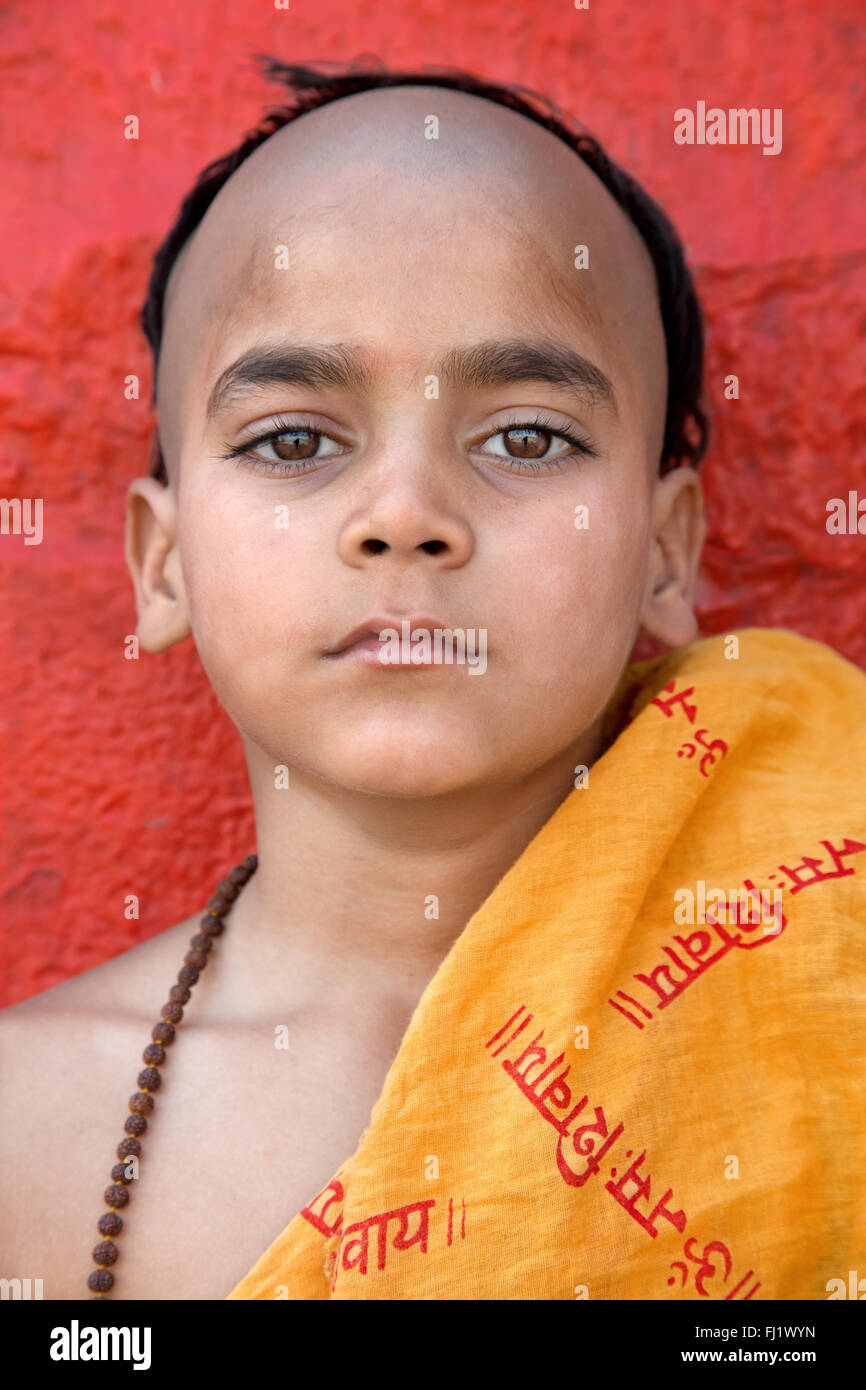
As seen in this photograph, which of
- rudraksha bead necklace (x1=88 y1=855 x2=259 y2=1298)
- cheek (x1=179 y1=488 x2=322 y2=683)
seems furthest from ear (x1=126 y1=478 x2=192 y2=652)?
rudraksha bead necklace (x1=88 y1=855 x2=259 y2=1298)

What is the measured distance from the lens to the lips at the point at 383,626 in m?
1.09

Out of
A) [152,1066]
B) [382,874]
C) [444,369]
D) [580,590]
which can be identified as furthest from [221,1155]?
[444,369]

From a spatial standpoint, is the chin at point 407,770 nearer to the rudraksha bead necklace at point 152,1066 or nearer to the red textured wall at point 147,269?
the rudraksha bead necklace at point 152,1066

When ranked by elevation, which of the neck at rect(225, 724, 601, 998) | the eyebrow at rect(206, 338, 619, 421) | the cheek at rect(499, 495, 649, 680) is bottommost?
the neck at rect(225, 724, 601, 998)

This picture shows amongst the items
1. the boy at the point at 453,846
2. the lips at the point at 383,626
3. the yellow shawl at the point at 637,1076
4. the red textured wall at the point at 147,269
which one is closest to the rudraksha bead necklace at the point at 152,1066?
the boy at the point at 453,846

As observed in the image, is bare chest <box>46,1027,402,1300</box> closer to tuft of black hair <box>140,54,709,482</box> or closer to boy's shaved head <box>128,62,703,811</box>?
boy's shaved head <box>128,62,703,811</box>

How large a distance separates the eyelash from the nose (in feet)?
0.37

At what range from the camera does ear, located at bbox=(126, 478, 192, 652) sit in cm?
140

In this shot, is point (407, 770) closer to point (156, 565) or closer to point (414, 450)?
point (414, 450)

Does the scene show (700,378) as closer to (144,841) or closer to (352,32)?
(352,32)

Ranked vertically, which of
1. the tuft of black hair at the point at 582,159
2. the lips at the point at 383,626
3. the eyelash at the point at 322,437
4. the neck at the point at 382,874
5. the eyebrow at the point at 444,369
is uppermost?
the tuft of black hair at the point at 582,159

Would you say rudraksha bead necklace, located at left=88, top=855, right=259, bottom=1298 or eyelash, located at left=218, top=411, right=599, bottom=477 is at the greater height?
eyelash, located at left=218, top=411, right=599, bottom=477

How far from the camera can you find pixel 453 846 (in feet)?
4.26

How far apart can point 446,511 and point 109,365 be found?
75cm
